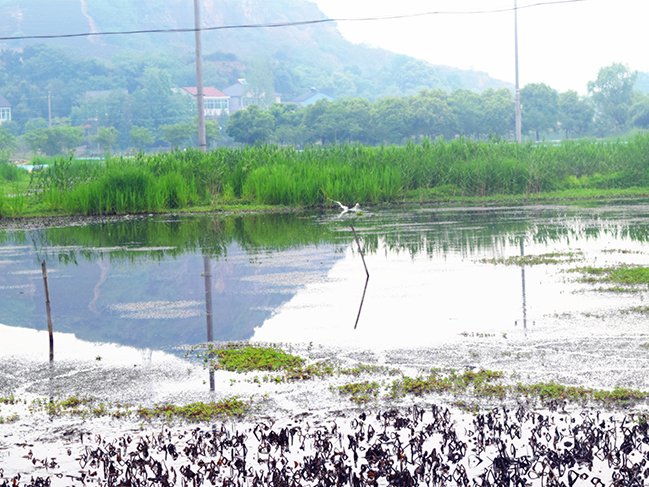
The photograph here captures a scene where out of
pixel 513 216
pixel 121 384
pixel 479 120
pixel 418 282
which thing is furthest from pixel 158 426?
pixel 479 120

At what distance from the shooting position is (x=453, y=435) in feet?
16.2

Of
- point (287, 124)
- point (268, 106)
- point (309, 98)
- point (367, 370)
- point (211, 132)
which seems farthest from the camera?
point (309, 98)

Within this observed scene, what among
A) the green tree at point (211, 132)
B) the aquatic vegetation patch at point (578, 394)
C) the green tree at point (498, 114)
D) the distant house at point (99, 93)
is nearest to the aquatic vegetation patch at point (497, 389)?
the aquatic vegetation patch at point (578, 394)

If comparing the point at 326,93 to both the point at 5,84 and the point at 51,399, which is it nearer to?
the point at 5,84

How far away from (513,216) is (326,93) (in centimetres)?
13589

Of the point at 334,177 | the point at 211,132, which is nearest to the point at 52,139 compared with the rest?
the point at 211,132

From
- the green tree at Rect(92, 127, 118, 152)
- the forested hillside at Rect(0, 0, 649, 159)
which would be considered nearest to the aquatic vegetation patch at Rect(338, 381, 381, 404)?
the forested hillside at Rect(0, 0, 649, 159)

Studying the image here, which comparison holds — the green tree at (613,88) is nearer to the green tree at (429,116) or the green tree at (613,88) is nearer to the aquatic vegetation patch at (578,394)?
the green tree at (429,116)

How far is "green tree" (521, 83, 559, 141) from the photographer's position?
8375cm

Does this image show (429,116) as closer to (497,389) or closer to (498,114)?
(498,114)

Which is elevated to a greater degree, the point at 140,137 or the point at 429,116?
the point at 140,137

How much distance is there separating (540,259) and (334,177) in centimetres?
1263

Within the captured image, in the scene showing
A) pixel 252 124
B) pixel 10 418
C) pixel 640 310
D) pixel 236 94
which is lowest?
pixel 10 418

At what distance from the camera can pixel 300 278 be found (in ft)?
37.4
